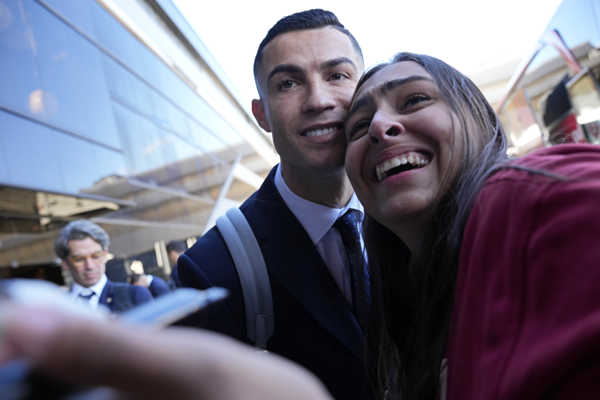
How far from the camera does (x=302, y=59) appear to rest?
2.22 m

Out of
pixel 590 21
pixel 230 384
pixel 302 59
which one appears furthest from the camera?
pixel 590 21

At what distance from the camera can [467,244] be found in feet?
3.31

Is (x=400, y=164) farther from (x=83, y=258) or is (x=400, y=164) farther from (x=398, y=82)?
(x=83, y=258)

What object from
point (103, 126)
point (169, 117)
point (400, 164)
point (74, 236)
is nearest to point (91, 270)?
point (74, 236)

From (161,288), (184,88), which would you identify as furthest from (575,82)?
(184,88)

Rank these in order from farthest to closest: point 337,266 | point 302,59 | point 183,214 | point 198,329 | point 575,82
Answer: point 183,214 → point 575,82 → point 302,59 → point 337,266 → point 198,329

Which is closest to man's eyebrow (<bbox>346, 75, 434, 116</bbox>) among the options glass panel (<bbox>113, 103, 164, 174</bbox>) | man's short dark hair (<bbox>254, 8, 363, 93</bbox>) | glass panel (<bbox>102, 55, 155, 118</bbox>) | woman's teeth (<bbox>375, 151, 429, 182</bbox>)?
woman's teeth (<bbox>375, 151, 429, 182</bbox>)

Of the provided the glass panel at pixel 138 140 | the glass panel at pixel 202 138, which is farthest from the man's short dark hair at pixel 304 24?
the glass panel at pixel 202 138

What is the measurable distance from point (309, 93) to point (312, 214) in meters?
0.64

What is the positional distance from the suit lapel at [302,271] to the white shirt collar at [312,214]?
52mm

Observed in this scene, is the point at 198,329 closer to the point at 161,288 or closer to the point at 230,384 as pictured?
the point at 230,384

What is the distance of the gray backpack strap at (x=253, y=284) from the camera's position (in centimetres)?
181

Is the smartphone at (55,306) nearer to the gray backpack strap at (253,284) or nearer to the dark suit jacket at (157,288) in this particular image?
the gray backpack strap at (253,284)

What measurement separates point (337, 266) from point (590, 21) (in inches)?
167
